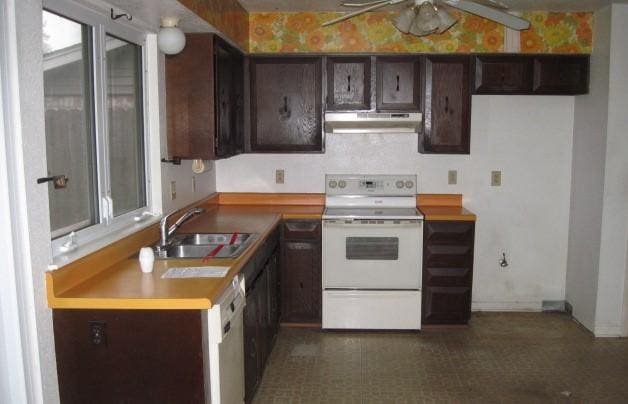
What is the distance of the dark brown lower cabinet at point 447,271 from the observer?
4227 millimetres

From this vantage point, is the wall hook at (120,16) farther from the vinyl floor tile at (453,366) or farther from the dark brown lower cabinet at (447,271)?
the dark brown lower cabinet at (447,271)

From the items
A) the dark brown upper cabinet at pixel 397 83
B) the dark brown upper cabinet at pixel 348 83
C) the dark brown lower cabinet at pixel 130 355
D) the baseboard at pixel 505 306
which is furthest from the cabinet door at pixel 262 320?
the baseboard at pixel 505 306

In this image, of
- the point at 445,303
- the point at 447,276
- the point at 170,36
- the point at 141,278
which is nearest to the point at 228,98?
the point at 170,36

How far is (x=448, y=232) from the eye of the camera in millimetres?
4227

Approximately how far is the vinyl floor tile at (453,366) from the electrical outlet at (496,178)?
1.11 metres

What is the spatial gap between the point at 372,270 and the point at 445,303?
0.60 meters

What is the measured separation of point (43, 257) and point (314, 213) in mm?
2359

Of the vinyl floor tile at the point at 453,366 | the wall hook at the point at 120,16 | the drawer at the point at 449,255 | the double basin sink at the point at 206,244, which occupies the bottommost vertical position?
the vinyl floor tile at the point at 453,366

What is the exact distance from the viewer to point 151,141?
11.1ft

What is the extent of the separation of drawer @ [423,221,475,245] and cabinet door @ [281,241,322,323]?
0.83 meters

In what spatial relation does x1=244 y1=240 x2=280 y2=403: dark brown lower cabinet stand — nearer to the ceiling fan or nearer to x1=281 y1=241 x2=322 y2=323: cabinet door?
x1=281 y1=241 x2=322 y2=323: cabinet door

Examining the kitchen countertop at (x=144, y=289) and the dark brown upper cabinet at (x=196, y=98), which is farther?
the dark brown upper cabinet at (x=196, y=98)

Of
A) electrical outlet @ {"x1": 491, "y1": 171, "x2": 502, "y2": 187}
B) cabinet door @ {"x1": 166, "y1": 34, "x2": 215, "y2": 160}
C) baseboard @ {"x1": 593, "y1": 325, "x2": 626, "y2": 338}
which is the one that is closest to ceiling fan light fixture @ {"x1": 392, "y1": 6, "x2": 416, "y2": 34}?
cabinet door @ {"x1": 166, "y1": 34, "x2": 215, "y2": 160}

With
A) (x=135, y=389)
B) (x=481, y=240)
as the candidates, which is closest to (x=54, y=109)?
(x=135, y=389)
